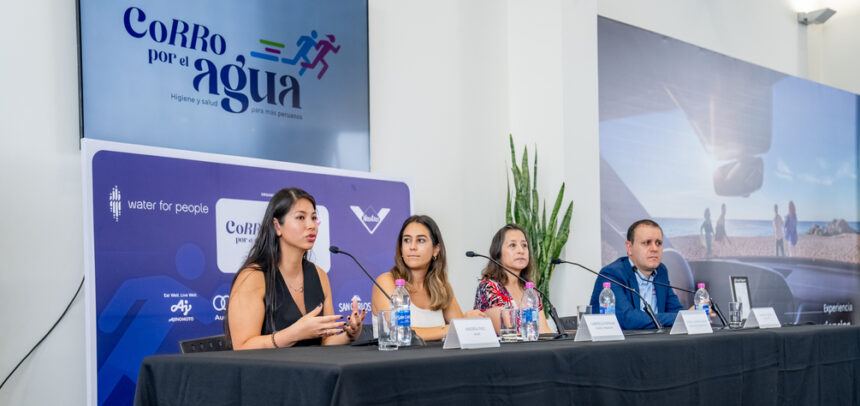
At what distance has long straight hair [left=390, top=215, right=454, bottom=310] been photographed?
11.4 ft

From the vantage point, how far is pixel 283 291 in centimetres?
286

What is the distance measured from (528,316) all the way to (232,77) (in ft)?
7.00

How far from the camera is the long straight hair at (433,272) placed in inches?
136

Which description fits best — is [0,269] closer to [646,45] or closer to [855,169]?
[646,45]

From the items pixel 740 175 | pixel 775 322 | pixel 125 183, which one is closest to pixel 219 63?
pixel 125 183

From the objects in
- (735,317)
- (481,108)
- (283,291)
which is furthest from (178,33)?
(735,317)

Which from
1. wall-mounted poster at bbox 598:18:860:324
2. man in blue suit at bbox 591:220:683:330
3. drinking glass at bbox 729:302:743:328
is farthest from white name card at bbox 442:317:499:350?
wall-mounted poster at bbox 598:18:860:324

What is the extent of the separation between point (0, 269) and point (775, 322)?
3186mm

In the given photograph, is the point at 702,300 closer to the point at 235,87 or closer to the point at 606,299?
the point at 606,299

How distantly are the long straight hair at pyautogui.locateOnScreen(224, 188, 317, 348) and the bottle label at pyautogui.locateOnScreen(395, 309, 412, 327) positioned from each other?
0.68 metres

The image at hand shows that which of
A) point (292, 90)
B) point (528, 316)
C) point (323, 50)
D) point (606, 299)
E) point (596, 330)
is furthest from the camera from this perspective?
point (323, 50)

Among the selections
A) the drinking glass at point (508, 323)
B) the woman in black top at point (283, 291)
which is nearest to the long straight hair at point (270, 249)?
the woman in black top at point (283, 291)

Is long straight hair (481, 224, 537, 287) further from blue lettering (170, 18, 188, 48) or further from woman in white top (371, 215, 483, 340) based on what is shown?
blue lettering (170, 18, 188, 48)

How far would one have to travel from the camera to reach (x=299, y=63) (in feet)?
14.0
